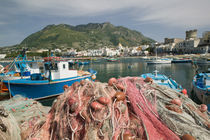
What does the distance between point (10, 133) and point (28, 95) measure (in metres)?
10.6

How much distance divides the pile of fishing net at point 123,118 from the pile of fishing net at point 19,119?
316mm

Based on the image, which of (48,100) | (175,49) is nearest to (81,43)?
(175,49)

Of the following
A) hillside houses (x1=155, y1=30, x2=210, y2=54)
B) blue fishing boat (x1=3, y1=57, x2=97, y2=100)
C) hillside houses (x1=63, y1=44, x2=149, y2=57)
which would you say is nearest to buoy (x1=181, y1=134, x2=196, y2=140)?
blue fishing boat (x1=3, y1=57, x2=97, y2=100)

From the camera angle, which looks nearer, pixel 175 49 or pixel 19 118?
pixel 19 118

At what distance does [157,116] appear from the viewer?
2.75 meters

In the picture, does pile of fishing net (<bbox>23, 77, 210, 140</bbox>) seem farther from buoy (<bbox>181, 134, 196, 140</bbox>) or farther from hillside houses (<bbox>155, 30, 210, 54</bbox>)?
hillside houses (<bbox>155, 30, 210, 54</bbox>)

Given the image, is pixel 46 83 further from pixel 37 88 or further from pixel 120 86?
pixel 120 86

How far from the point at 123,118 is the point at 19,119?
3.77 m

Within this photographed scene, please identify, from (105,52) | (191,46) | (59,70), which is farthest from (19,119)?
(105,52)

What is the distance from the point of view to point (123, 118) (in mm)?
2770

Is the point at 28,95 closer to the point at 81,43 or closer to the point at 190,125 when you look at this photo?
the point at 190,125

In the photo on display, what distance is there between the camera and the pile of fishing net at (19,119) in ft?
8.63

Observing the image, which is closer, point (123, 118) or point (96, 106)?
point (96, 106)

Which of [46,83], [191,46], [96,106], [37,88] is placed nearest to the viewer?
[96,106]
